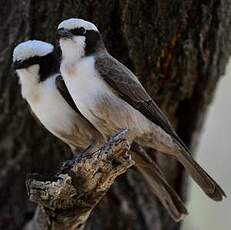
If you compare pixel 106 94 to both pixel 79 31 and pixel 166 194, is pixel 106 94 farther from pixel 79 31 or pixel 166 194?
pixel 166 194

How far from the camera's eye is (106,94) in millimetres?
3408

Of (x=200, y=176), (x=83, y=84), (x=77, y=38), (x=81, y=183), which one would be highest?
(x=77, y=38)

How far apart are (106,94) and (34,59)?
32 centimetres

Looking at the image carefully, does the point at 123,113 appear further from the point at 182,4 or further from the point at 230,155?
the point at 230,155

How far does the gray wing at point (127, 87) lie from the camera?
342cm

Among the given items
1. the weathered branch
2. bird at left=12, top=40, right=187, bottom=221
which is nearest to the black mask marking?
bird at left=12, top=40, right=187, bottom=221

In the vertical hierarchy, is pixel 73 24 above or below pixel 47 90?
above

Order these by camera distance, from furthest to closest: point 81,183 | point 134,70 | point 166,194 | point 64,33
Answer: point 134,70, point 166,194, point 64,33, point 81,183

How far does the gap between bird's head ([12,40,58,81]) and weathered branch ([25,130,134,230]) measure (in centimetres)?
47

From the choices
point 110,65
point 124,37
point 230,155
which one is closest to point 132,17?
point 124,37

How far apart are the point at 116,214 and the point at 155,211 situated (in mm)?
205

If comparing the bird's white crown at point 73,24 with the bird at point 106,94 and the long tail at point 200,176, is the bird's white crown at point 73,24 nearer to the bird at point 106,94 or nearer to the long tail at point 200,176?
the bird at point 106,94

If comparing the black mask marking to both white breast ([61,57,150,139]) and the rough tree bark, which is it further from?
the rough tree bark

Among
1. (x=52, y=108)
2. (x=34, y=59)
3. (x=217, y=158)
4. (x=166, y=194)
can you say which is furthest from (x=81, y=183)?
(x=217, y=158)
